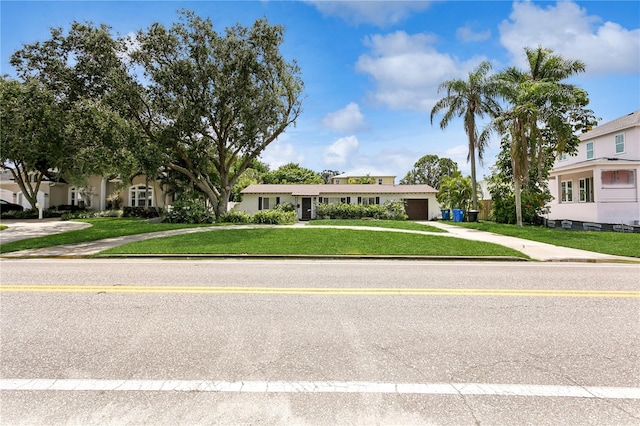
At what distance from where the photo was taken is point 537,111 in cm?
1911

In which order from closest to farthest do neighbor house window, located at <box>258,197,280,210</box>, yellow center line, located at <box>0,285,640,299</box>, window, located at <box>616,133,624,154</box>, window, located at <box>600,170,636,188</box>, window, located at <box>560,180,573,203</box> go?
1. yellow center line, located at <box>0,285,640,299</box>
2. window, located at <box>600,170,636,188</box>
3. window, located at <box>616,133,624,154</box>
4. window, located at <box>560,180,573,203</box>
5. neighbor house window, located at <box>258,197,280,210</box>

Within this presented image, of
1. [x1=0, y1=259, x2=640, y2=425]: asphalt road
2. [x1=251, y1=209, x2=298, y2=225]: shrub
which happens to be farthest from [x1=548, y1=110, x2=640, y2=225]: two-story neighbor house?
[x1=251, y1=209, x2=298, y2=225]: shrub

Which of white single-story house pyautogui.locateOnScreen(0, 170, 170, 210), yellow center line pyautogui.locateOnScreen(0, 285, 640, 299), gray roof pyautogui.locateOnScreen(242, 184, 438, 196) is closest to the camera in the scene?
yellow center line pyautogui.locateOnScreen(0, 285, 640, 299)

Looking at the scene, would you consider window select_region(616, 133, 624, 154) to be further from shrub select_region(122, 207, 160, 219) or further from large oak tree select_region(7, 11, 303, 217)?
shrub select_region(122, 207, 160, 219)

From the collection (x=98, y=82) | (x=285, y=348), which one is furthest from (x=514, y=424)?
(x=98, y=82)

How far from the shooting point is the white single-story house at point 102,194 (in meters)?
32.2

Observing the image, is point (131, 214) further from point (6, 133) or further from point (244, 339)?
point (244, 339)

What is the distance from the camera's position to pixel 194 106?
64.1ft

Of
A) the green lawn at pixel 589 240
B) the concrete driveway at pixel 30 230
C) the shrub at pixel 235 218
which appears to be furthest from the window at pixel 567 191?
the concrete driveway at pixel 30 230

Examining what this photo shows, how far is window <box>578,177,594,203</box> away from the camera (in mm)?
22062

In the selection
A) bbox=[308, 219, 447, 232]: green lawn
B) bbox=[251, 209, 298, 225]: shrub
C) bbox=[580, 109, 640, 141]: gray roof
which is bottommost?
bbox=[308, 219, 447, 232]: green lawn

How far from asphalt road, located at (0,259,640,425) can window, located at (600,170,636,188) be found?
18.8 meters

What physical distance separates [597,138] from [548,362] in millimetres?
28621

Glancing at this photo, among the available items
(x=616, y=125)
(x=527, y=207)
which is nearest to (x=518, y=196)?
(x=527, y=207)
